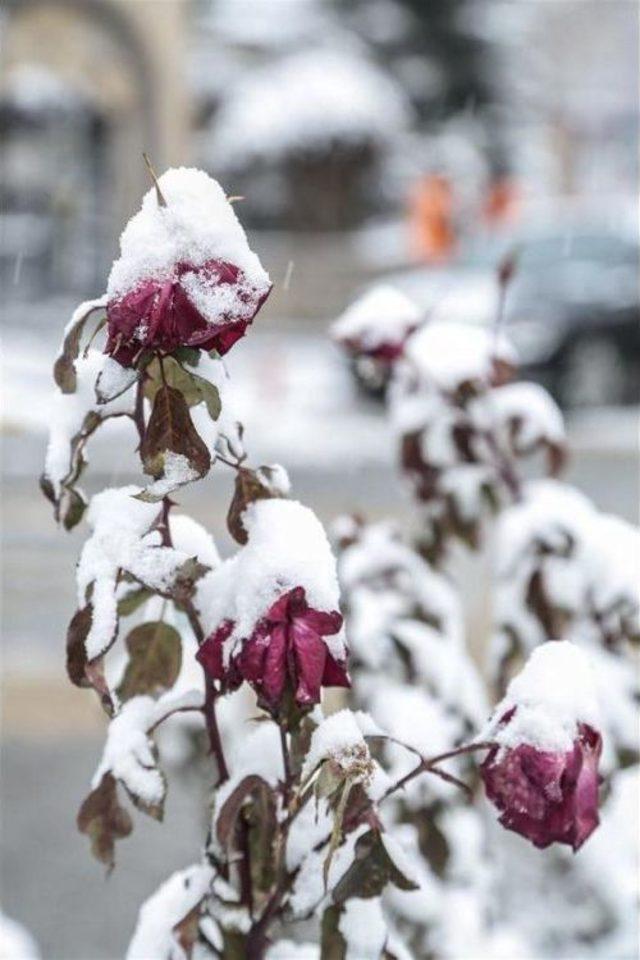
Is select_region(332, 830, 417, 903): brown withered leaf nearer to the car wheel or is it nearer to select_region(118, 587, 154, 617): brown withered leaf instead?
select_region(118, 587, 154, 617): brown withered leaf

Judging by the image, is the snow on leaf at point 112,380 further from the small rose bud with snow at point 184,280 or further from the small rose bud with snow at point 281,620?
the small rose bud with snow at point 281,620

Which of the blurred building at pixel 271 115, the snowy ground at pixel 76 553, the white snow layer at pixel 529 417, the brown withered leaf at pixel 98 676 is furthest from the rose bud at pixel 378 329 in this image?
the blurred building at pixel 271 115

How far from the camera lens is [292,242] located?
59.4 ft

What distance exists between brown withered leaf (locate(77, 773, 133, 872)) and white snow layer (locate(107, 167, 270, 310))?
1.65 feet

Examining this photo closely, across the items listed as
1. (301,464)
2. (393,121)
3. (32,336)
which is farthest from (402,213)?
(301,464)

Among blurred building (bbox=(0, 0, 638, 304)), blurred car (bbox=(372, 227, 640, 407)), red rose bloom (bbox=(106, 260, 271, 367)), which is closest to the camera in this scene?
red rose bloom (bbox=(106, 260, 271, 367))

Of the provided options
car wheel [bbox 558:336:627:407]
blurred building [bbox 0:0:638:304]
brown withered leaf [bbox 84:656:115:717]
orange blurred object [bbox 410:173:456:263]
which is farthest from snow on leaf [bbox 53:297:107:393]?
orange blurred object [bbox 410:173:456:263]

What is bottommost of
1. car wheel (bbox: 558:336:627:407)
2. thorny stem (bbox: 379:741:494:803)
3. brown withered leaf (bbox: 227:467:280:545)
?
car wheel (bbox: 558:336:627:407)

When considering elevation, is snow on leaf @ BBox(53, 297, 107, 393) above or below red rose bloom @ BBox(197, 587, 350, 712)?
above

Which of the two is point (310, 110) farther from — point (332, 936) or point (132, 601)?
point (332, 936)

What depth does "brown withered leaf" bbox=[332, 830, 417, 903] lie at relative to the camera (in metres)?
1.18

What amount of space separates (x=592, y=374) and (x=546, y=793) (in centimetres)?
956

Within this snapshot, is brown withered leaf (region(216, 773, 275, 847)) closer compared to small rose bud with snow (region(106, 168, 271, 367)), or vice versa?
small rose bud with snow (region(106, 168, 271, 367))

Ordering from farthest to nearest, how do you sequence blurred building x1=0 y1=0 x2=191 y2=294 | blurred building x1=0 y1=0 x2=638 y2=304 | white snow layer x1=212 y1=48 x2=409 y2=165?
white snow layer x1=212 y1=48 x2=409 y2=165 → blurred building x1=0 y1=0 x2=638 y2=304 → blurred building x1=0 y1=0 x2=191 y2=294
